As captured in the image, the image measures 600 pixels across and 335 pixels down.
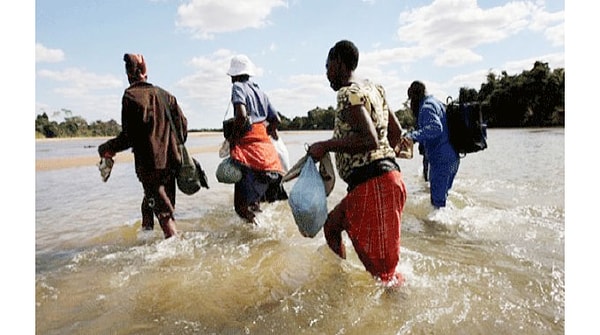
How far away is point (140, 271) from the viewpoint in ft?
11.3

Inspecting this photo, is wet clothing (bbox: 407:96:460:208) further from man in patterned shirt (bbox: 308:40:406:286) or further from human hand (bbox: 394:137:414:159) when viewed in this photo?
man in patterned shirt (bbox: 308:40:406:286)

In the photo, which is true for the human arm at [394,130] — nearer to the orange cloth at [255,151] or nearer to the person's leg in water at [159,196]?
the orange cloth at [255,151]

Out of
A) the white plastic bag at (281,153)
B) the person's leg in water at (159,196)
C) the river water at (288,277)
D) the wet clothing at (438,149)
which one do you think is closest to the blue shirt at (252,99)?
the white plastic bag at (281,153)

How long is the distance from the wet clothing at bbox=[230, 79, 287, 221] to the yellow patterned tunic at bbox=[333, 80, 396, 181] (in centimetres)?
190

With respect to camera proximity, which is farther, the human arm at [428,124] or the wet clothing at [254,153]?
the human arm at [428,124]

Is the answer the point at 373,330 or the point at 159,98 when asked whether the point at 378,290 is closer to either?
the point at 373,330

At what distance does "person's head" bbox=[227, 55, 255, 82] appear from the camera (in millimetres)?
4418

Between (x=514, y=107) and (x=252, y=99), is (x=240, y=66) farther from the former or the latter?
(x=514, y=107)

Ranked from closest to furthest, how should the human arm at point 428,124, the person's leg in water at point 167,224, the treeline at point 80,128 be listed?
the person's leg in water at point 167,224
the human arm at point 428,124
the treeline at point 80,128

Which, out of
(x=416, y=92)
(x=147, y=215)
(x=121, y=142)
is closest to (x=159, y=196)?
(x=147, y=215)

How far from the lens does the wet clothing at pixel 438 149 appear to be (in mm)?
4723

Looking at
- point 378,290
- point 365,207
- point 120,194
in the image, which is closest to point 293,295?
point 378,290

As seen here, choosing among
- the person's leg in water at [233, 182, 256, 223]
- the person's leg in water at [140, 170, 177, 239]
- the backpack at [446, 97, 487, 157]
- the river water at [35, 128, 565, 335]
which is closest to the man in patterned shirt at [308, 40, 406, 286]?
the river water at [35, 128, 565, 335]

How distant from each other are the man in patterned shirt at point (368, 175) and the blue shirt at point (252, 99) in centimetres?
185
